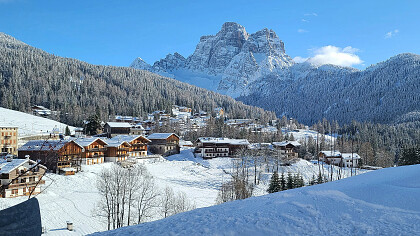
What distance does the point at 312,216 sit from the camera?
34.8 ft

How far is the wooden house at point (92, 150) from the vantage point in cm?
5062

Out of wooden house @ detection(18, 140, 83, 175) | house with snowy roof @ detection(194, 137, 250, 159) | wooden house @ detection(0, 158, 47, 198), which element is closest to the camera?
wooden house @ detection(0, 158, 47, 198)

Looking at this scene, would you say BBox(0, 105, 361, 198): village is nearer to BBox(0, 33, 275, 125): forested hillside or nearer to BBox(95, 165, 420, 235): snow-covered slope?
BBox(95, 165, 420, 235): snow-covered slope

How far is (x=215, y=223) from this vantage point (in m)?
10.4

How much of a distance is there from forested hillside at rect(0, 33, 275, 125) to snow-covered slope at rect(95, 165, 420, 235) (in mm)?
106507

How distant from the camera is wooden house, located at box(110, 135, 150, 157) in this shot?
62.8 metres

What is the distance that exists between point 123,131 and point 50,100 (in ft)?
203

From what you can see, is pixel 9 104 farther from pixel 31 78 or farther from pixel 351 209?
pixel 351 209

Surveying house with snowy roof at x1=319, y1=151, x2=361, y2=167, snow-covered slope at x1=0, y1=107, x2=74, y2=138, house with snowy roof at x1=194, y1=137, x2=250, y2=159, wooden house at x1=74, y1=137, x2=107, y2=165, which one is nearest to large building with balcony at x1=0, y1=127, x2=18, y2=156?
snow-covered slope at x1=0, y1=107, x2=74, y2=138

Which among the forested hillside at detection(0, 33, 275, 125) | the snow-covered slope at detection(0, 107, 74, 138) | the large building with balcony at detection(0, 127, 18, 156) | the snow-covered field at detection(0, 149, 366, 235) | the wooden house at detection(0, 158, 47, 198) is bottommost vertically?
the snow-covered field at detection(0, 149, 366, 235)

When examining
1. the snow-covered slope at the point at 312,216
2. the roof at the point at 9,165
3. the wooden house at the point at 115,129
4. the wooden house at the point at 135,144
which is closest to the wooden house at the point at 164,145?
the wooden house at the point at 135,144

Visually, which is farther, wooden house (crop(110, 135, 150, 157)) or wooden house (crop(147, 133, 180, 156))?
wooden house (crop(147, 133, 180, 156))

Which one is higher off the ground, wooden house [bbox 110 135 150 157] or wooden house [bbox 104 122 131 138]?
A: wooden house [bbox 104 122 131 138]

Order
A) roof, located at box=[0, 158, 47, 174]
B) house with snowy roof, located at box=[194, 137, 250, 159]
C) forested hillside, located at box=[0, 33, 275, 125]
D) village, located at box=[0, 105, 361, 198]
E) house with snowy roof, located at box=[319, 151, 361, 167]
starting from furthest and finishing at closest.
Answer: forested hillside, located at box=[0, 33, 275, 125] < house with snowy roof, located at box=[319, 151, 361, 167] < house with snowy roof, located at box=[194, 137, 250, 159] < village, located at box=[0, 105, 361, 198] < roof, located at box=[0, 158, 47, 174]
